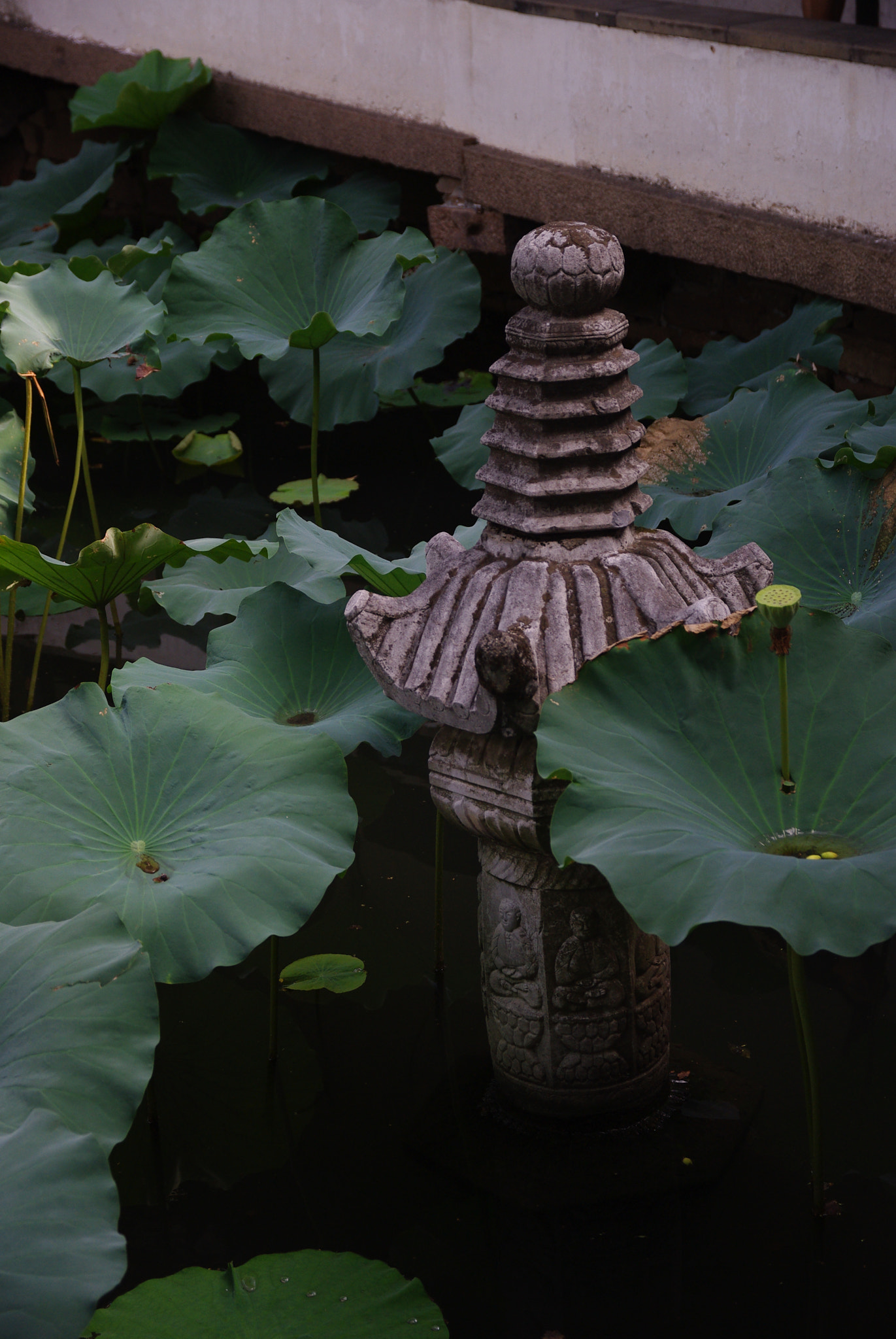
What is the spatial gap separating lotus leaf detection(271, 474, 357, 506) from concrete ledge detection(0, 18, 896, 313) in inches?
46.0

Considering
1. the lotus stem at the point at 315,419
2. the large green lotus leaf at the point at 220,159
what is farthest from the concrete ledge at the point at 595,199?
the lotus stem at the point at 315,419

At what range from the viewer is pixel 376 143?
520cm

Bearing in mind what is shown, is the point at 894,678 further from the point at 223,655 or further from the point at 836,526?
the point at 223,655

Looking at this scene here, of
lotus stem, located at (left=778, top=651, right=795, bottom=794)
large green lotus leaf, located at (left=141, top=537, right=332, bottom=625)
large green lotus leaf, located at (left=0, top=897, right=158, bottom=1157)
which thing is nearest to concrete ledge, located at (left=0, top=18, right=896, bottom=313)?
large green lotus leaf, located at (left=141, top=537, right=332, bottom=625)

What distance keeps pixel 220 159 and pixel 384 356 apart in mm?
2149

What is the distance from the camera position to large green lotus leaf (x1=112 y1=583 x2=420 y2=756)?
2.33m

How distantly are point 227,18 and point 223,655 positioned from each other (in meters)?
4.46

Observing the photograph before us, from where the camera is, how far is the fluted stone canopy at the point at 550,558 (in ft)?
5.52

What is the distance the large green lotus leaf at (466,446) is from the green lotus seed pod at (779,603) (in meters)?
2.19

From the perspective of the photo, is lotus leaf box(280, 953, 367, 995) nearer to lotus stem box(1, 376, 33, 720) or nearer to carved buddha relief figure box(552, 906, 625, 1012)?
carved buddha relief figure box(552, 906, 625, 1012)

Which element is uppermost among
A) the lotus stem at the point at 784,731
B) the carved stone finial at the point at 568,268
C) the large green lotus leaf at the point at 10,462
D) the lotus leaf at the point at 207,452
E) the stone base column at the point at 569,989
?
the lotus leaf at the point at 207,452

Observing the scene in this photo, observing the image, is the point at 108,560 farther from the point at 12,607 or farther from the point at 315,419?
the point at 315,419

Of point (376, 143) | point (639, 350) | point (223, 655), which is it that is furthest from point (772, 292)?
point (223, 655)

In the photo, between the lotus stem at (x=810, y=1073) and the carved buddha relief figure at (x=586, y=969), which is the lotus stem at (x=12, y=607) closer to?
the carved buddha relief figure at (x=586, y=969)
